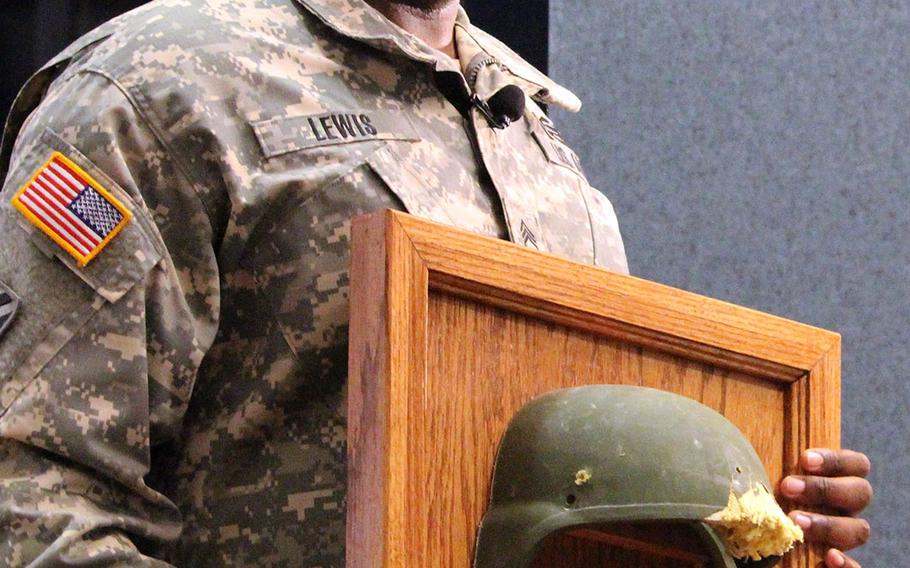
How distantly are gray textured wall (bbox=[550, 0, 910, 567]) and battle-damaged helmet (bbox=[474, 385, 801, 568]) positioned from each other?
104 centimetres

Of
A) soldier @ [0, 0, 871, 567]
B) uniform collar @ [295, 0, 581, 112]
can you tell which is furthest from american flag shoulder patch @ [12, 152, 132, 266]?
uniform collar @ [295, 0, 581, 112]

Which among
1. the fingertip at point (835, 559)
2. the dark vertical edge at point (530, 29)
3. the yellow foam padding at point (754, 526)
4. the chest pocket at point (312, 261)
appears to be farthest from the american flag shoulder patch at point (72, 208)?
the dark vertical edge at point (530, 29)

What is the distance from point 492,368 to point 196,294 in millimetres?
215

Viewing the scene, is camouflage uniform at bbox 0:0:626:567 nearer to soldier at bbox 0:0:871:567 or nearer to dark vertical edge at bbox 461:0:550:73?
A: soldier at bbox 0:0:871:567

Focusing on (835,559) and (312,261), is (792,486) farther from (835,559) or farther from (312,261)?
(312,261)

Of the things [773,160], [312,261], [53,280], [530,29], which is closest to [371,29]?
[312,261]

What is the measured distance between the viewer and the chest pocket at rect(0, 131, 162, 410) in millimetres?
1076

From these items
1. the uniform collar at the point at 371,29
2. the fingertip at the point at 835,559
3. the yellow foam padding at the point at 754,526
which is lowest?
the fingertip at the point at 835,559

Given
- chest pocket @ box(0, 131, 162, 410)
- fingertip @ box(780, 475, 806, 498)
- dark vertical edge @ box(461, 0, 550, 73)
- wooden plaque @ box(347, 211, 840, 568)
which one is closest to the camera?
wooden plaque @ box(347, 211, 840, 568)

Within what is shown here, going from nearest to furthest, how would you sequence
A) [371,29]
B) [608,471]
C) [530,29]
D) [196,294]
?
[608,471] < [196,294] < [371,29] < [530,29]

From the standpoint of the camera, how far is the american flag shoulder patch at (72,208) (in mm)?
1088

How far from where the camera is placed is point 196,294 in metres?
1.13

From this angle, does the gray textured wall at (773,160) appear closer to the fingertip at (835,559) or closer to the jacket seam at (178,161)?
the fingertip at (835,559)

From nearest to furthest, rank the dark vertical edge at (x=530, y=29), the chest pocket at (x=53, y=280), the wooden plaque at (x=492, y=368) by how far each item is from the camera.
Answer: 1. the wooden plaque at (x=492, y=368)
2. the chest pocket at (x=53, y=280)
3. the dark vertical edge at (x=530, y=29)
